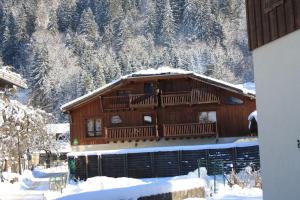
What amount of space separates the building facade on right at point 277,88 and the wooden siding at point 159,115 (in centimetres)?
2706

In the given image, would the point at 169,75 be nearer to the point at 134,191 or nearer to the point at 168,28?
the point at 134,191

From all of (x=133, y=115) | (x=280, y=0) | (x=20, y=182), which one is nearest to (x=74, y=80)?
(x=133, y=115)

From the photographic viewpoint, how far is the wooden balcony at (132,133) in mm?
37469

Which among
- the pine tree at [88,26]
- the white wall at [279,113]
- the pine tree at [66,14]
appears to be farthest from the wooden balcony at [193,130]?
the pine tree at [66,14]

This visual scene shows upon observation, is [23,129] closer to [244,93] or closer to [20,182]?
[20,182]

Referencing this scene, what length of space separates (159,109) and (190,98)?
7.84ft

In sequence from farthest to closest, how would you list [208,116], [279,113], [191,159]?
[208,116], [191,159], [279,113]

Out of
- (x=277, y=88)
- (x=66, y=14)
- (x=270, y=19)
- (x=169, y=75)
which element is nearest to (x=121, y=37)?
(x=66, y=14)

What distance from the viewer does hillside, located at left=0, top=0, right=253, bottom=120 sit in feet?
368

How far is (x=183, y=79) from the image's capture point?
3806 cm

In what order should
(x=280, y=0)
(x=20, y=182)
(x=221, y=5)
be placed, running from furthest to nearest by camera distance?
(x=221, y=5) → (x=20, y=182) → (x=280, y=0)

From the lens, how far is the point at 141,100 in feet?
125

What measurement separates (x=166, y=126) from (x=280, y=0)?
28429 millimetres

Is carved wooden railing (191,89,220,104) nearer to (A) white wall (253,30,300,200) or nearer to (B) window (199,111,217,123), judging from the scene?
(B) window (199,111,217,123)
